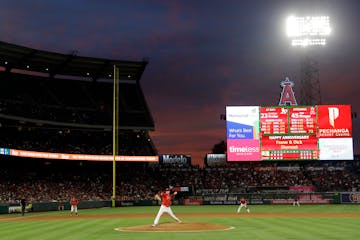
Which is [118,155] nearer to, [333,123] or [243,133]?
[243,133]

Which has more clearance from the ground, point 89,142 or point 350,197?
point 89,142

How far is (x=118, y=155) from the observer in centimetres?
6450

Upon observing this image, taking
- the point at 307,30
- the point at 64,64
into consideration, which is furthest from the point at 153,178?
the point at 307,30

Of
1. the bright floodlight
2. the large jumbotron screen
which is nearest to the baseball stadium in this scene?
the large jumbotron screen

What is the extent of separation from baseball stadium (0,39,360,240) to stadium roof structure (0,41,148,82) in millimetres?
133

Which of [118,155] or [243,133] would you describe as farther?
[118,155]

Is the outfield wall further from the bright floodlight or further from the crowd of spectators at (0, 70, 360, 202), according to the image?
the bright floodlight

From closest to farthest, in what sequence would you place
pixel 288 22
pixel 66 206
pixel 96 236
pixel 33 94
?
pixel 96 236 < pixel 66 206 < pixel 288 22 < pixel 33 94

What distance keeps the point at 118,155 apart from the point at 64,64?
44.5 ft

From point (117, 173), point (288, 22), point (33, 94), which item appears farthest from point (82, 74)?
point (288, 22)

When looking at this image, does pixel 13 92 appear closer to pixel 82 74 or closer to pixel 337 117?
pixel 82 74

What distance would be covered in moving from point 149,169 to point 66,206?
2321cm

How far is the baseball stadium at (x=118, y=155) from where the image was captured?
5175cm

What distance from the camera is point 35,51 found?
57.9 m
